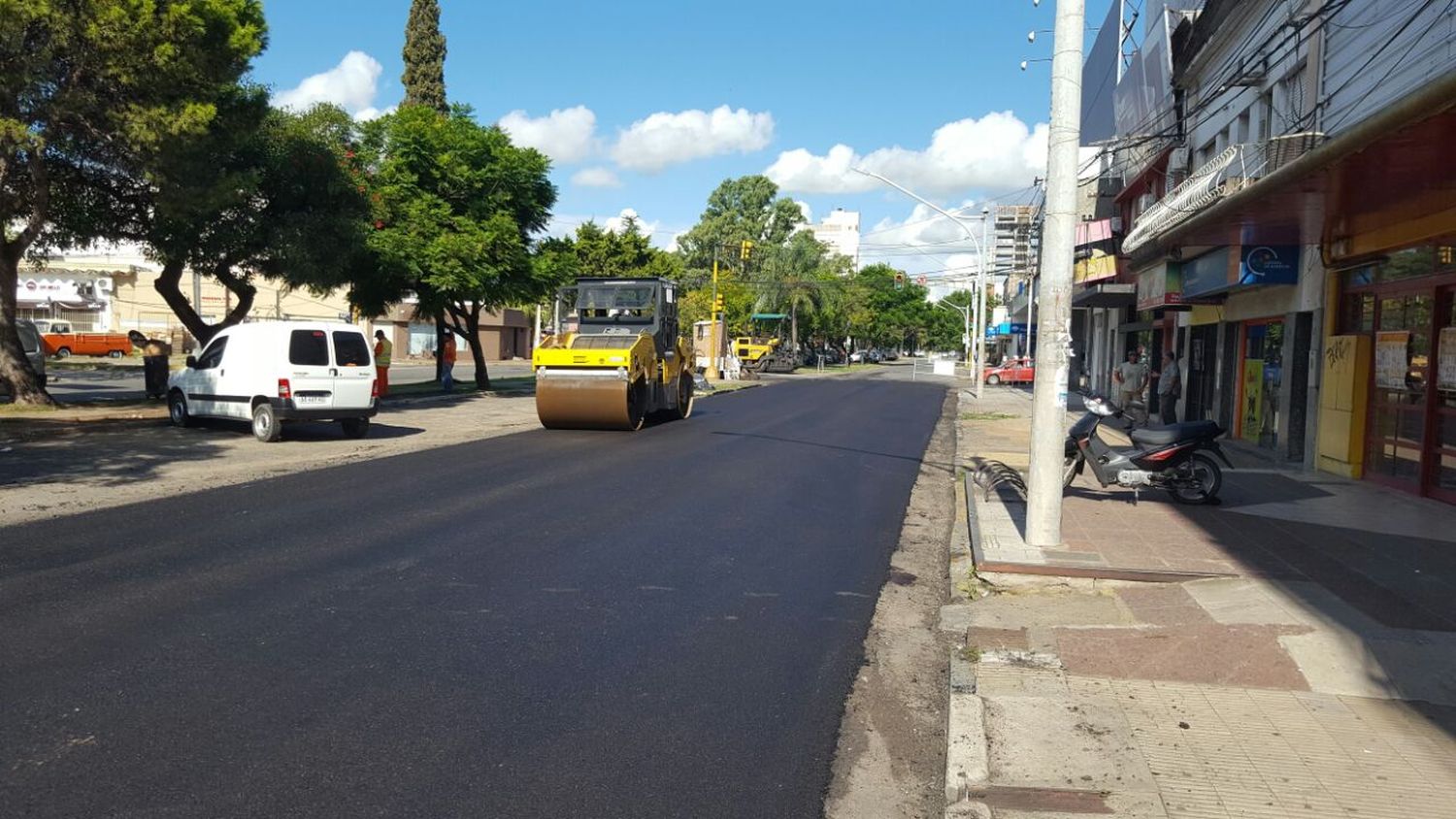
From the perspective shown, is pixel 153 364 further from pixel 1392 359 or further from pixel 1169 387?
pixel 1392 359

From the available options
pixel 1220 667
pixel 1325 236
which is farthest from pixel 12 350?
pixel 1325 236

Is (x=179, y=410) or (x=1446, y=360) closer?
(x=1446, y=360)

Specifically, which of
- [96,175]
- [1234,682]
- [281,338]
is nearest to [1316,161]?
[1234,682]

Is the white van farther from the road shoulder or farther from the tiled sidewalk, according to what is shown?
the tiled sidewalk

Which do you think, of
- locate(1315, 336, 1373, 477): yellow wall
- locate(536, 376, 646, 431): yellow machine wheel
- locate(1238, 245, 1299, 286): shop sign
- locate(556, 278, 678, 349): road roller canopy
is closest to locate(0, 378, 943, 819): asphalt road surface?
locate(536, 376, 646, 431): yellow machine wheel

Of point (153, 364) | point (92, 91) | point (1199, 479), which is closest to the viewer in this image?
point (1199, 479)

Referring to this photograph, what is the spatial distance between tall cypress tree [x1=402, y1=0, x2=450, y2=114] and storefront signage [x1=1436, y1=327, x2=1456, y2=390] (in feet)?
134

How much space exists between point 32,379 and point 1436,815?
21520 millimetres

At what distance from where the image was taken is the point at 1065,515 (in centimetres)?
1076

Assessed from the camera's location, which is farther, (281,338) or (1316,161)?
(281,338)

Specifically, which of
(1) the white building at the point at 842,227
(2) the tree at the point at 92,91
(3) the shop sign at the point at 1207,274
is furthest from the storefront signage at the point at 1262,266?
(1) the white building at the point at 842,227

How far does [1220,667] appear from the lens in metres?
5.98

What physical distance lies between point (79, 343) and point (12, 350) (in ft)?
102

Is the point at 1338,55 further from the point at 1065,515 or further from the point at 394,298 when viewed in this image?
the point at 394,298
